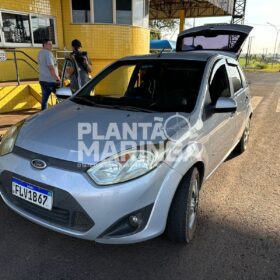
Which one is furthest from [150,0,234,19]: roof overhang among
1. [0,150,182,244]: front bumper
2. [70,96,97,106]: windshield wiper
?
[0,150,182,244]: front bumper

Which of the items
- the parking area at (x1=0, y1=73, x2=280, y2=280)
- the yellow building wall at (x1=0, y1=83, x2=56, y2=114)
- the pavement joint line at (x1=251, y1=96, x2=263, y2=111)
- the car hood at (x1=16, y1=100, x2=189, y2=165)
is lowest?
the pavement joint line at (x1=251, y1=96, x2=263, y2=111)

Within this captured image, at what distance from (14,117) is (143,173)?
5.55m

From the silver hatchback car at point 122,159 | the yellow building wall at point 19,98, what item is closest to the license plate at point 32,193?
the silver hatchback car at point 122,159

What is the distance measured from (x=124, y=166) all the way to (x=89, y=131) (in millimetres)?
529

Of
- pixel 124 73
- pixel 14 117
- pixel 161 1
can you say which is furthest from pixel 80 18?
pixel 161 1

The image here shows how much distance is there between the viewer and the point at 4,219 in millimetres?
2834

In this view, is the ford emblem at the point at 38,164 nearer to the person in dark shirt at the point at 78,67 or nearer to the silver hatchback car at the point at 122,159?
the silver hatchback car at the point at 122,159

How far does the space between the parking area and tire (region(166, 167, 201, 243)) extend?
0.15m

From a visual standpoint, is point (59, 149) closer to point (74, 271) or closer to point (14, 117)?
point (74, 271)

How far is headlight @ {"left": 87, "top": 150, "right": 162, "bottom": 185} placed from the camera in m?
2.03

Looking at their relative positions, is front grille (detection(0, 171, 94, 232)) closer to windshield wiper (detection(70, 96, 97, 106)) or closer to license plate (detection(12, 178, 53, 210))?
license plate (detection(12, 178, 53, 210))

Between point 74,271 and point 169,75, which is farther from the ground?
point 169,75

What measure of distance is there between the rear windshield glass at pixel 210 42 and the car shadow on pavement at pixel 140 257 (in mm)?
4161

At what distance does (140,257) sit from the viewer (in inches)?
93.4
